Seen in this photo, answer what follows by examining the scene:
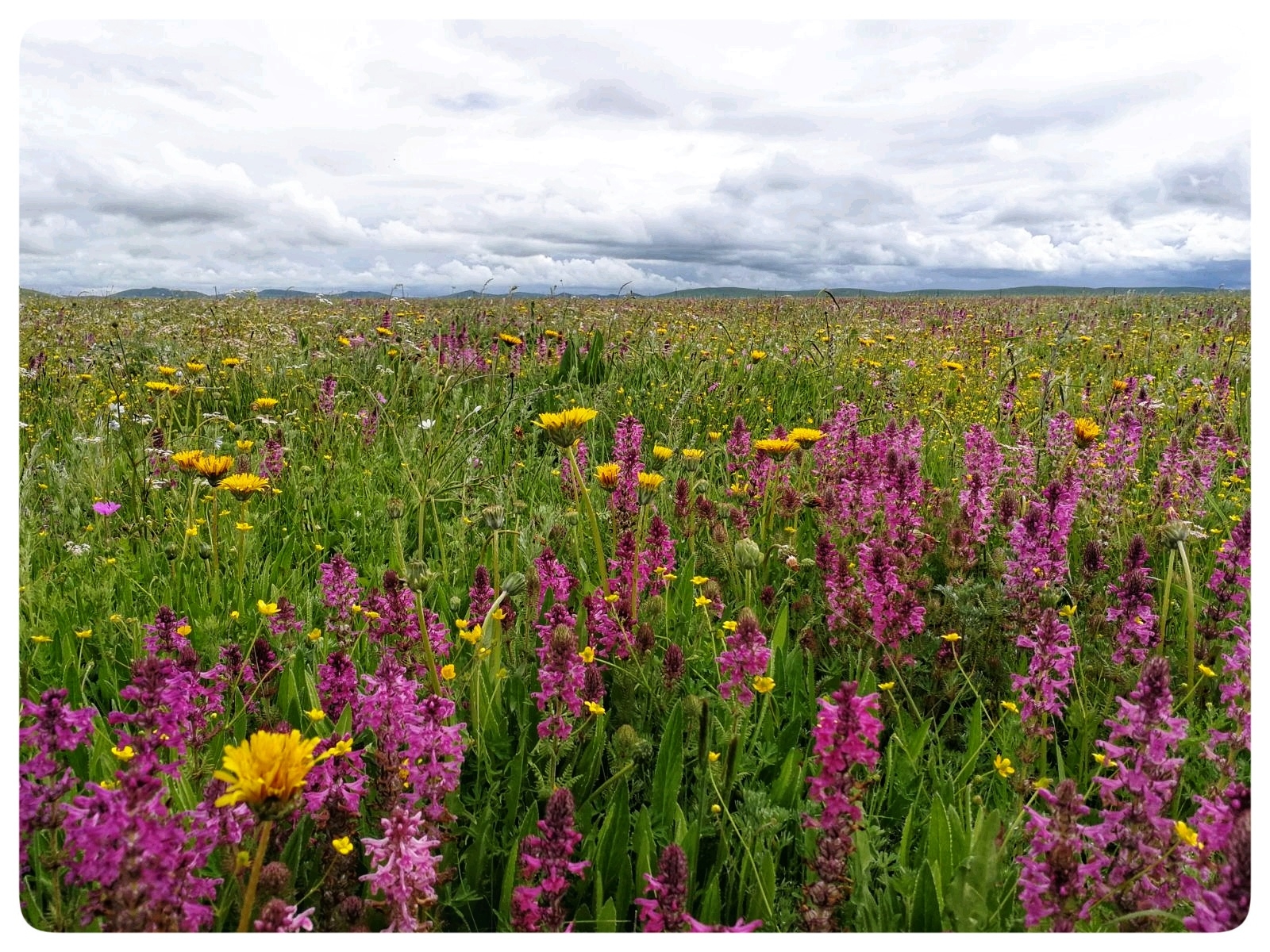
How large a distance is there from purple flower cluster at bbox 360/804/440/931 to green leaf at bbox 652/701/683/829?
26.9 inches

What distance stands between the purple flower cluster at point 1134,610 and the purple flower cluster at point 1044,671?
0.95 ft

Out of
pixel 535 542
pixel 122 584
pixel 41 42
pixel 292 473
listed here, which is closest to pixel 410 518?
pixel 292 473

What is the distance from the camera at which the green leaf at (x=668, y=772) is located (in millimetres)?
1876

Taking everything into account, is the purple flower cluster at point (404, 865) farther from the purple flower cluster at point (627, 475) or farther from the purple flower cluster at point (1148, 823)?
the purple flower cluster at point (627, 475)

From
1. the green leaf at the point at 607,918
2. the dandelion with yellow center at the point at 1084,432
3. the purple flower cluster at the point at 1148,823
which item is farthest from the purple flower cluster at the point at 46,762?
the dandelion with yellow center at the point at 1084,432

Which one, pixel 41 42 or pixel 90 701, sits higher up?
pixel 41 42

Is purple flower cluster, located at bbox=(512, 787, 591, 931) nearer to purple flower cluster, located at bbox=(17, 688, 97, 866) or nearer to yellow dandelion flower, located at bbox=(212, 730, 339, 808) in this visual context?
yellow dandelion flower, located at bbox=(212, 730, 339, 808)

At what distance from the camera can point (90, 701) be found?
229 centimetres

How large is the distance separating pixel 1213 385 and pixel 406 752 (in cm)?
500

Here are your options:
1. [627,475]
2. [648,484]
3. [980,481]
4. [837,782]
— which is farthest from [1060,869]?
[627,475]

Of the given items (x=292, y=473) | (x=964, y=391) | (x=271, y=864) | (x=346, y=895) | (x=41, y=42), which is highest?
(x=41, y=42)

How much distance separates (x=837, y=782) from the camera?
55.3 inches

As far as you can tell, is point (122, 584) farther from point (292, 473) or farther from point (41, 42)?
point (41, 42)

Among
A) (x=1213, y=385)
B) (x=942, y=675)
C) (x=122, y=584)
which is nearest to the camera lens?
(x=942, y=675)
